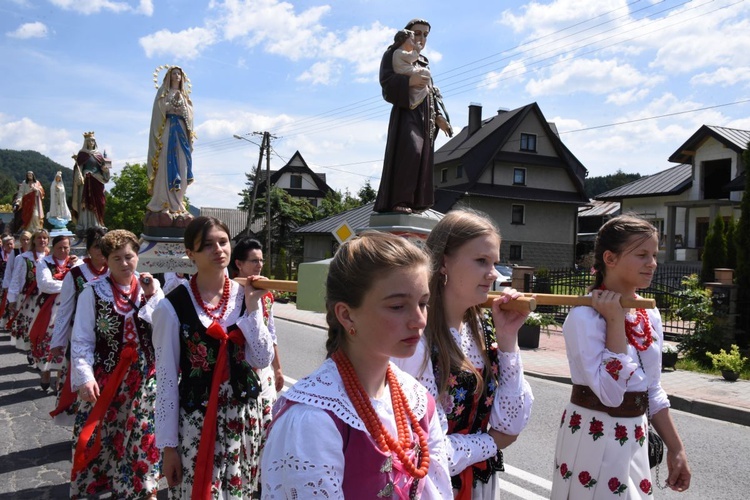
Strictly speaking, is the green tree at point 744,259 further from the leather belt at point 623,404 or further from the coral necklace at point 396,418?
the coral necklace at point 396,418

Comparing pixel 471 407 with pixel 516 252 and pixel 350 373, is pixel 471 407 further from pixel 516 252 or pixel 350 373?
pixel 516 252

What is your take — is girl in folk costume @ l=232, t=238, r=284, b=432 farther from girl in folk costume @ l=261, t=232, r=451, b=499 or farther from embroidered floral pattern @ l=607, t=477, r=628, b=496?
girl in folk costume @ l=261, t=232, r=451, b=499

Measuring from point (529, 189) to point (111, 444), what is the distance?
111 feet

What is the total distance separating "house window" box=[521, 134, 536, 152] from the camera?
36219 millimetres

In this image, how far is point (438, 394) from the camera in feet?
7.16

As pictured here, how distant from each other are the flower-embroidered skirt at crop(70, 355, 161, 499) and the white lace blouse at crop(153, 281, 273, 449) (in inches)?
56.7

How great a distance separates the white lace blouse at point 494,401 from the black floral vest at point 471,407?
28 mm

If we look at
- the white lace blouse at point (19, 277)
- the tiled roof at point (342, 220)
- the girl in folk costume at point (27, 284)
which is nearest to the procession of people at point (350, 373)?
the girl in folk costume at point (27, 284)

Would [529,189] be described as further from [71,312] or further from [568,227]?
[71,312]

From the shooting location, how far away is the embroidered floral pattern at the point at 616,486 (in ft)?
8.50

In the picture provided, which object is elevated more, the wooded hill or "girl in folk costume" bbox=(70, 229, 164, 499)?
the wooded hill

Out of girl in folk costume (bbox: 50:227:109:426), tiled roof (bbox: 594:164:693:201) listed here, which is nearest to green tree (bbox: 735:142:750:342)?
girl in folk costume (bbox: 50:227:109:426)

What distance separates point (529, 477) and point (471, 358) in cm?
337

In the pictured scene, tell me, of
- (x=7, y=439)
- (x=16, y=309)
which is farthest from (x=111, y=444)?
(x=16, y=309)
